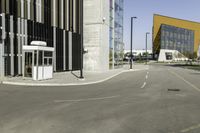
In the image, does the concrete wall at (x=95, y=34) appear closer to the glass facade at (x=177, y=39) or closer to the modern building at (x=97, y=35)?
the modern building at (x=97, y=35)

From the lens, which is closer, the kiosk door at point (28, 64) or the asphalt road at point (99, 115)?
the asphalt road at point (99, 115)

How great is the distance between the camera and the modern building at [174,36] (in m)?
147

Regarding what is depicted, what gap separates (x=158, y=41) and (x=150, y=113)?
5655 inches

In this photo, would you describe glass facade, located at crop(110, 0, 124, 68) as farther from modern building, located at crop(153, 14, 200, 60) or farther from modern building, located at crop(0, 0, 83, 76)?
modern building, located at crop(153, 14, 200, 60)

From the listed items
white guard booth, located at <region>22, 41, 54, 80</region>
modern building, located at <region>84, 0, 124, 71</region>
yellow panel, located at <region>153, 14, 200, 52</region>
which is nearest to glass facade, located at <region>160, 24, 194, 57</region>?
yellow panel, located at <region>153, 14, 200, 52</region>

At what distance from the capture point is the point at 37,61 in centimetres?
2405

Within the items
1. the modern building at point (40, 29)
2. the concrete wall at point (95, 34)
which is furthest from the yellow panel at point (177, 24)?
the modern building at point (40, 29)

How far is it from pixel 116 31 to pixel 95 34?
968 cm

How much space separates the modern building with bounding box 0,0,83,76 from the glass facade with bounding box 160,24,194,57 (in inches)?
4374

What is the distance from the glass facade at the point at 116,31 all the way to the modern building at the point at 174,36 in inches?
3749

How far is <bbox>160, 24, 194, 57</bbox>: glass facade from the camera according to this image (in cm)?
14662

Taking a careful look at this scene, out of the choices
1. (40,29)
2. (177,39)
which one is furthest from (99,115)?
(177,39)

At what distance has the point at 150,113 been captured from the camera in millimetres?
10781

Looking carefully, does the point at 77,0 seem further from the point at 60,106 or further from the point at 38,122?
the point at 38,122
